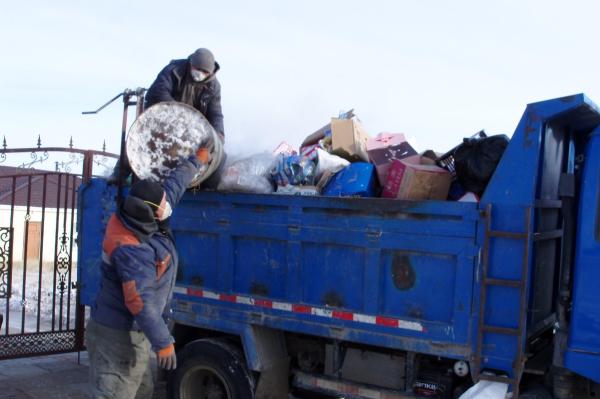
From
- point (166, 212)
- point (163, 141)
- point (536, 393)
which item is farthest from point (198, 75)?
point (536, 393)

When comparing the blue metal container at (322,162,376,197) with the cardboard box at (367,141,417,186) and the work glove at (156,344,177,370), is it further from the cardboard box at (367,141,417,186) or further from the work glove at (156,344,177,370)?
the work glove at (156,344,177,370)

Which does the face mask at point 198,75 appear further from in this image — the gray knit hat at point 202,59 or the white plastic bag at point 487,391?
the white plastic bag at point 487,391

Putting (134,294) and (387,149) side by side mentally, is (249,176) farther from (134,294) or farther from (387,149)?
(134,294)

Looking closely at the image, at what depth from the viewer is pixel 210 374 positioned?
4883 mm

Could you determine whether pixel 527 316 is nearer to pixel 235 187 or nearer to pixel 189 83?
pixel 235 187

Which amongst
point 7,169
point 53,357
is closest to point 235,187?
point 53,357

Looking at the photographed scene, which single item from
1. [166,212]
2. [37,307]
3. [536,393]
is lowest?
[37,307]

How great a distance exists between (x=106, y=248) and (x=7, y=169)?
61.4 ft

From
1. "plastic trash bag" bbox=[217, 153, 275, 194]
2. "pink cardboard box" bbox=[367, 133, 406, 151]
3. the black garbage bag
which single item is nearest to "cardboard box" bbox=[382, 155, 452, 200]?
the black garbage bag

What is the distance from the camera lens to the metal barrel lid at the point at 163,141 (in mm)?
4652

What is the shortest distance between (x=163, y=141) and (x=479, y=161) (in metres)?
2.31

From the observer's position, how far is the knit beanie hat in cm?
366

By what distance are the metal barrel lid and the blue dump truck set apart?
35cm

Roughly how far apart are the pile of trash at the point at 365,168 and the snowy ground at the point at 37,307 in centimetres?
359
